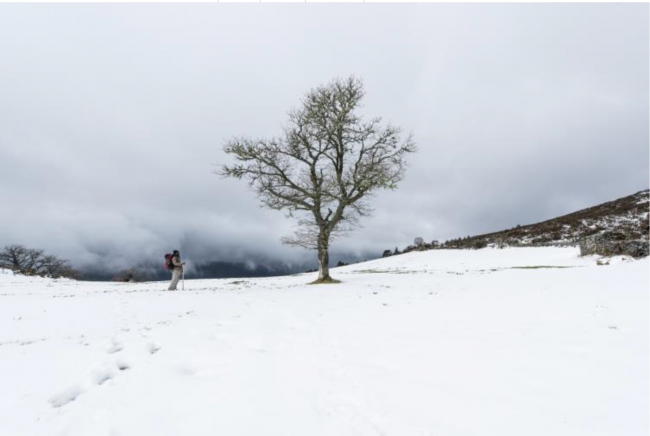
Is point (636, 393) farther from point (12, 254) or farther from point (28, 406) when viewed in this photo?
point (12, 254)

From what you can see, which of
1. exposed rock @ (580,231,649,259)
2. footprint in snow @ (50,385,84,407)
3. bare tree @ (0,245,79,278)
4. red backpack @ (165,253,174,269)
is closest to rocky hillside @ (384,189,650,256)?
exposed rock @ (580,231,649,259)

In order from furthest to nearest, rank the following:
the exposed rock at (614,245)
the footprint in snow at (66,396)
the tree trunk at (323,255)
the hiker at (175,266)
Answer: the tree trunk at (323,255)
the hiker at (175,266)
the exposed rock at (614,245)
the footprint in snow at (66,396)

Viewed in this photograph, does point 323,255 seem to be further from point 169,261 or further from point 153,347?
point 153,347

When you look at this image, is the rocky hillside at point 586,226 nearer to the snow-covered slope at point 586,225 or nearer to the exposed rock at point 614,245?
the snow-covered slope at point 586,225

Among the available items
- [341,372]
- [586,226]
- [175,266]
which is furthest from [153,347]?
[586,226]

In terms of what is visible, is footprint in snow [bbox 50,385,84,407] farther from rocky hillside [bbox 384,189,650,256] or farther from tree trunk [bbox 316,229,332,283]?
rocky hillside [bbox 384,189,650,256]

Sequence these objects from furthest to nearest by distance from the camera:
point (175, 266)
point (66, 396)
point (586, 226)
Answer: point (586, 226) → point (175, 266) → point (66, 396)

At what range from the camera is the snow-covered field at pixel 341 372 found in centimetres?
338

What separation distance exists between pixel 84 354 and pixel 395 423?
534 cm

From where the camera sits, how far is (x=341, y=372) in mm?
4738

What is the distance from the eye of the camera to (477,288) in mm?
12438

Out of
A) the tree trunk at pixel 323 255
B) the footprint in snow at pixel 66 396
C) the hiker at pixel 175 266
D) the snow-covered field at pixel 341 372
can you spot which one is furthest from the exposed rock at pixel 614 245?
the hiker at pixel 175 266

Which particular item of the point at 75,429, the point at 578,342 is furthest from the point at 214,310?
the point at 578,342

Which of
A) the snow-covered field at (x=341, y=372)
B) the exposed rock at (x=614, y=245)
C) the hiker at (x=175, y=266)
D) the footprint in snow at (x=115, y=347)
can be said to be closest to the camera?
the snow-covered field at (x=341, y=372)
